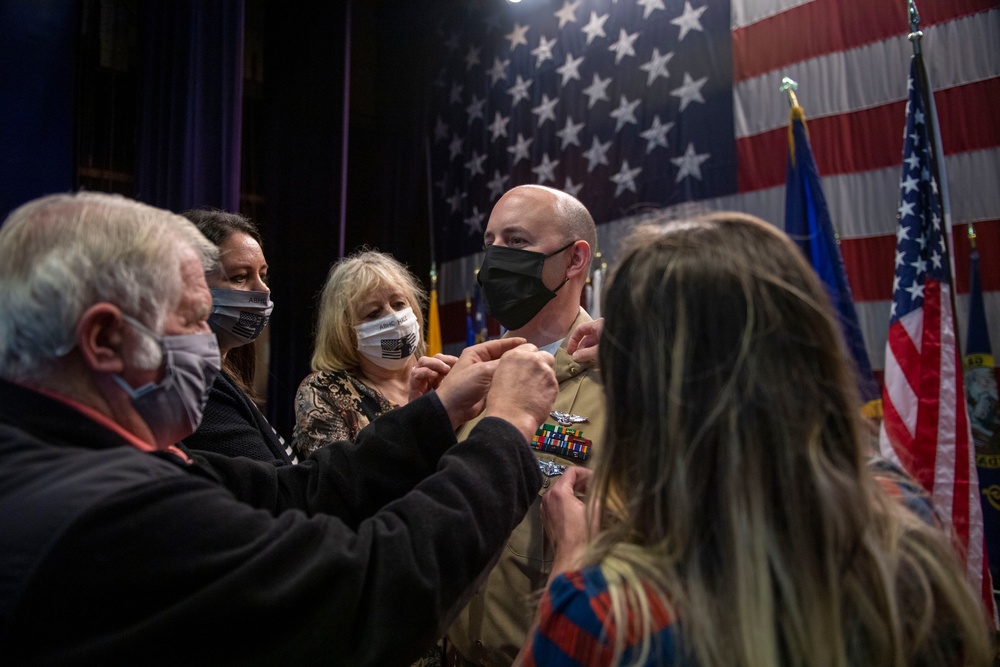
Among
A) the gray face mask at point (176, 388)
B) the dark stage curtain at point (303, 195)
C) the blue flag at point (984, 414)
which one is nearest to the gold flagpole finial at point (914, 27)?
the blue flag at point (984, 414)

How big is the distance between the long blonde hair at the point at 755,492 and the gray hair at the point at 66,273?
70 cm

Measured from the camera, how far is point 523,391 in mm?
1275

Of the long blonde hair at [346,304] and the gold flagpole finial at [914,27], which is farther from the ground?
the gold flagpole finial at [914,27]

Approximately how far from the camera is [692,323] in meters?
0.86

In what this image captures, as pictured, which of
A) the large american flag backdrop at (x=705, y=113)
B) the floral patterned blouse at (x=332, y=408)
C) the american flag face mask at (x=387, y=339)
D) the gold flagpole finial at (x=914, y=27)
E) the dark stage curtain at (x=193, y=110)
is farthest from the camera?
the large american flag backdrop at (x=705, y=113)

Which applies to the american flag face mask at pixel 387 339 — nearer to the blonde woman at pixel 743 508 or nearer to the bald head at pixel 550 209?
the bald head at pixel 550 209

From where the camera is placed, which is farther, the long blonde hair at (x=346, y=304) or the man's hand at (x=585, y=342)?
the long blonde hair at (x=346, y=304)

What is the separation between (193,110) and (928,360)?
415 cm

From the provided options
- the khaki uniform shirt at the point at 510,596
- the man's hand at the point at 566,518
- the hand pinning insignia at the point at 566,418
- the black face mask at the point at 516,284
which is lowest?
the khaki uniform shirt at the point at 510,596

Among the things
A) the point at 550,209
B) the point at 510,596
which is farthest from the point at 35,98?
the point at 510,596

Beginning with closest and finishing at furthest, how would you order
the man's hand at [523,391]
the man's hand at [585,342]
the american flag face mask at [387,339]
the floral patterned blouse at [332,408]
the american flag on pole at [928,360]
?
the man's hand at [523,391]
the man's hand at [585,342]
the floral patterned blouse at [332,408]
the american flag face mask at [387,339]
the american flag on pole at [928,360]

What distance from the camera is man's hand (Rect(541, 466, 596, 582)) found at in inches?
43.2

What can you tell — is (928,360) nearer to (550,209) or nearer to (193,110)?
(550,209)

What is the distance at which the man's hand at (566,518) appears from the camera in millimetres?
1097
